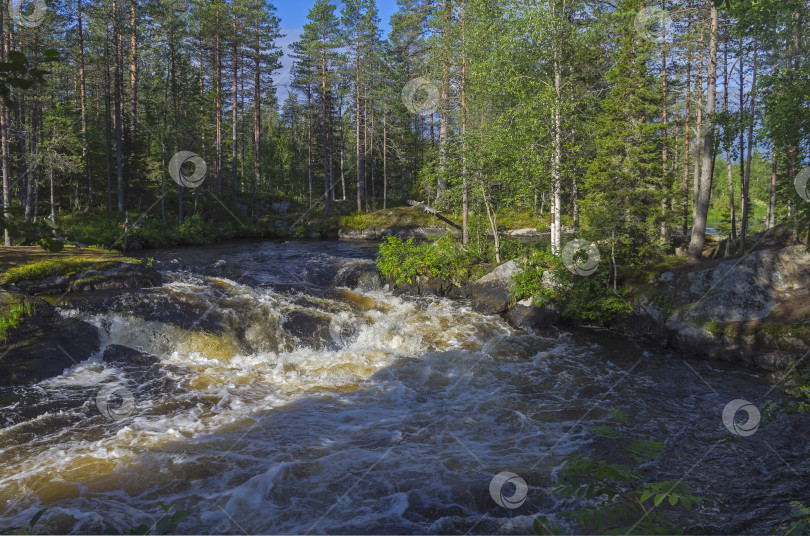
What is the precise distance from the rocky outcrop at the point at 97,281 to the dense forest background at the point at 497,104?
3.76 metres

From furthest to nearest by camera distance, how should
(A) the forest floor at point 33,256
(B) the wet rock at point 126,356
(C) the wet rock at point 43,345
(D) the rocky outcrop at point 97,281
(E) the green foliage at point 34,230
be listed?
(A) the forest floor at point 33,256 → (D) the rocky outcrop at point 97,281 → (B) the wet rock at point 126,356 → (C) the wet rock at point 43,345 → (E) the green foliage at point 34,230

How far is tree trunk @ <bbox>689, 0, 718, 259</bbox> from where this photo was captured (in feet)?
45.8

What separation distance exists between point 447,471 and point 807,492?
457 centimetres

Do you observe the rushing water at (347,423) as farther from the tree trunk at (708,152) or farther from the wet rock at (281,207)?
the wet rock at (281,207)

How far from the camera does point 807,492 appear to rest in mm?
5902

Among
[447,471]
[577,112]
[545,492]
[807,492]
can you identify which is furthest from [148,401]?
[577,112]

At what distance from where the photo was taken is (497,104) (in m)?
20.1

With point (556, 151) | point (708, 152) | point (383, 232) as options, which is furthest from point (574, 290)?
point (383, 232)

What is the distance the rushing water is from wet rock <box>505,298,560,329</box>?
0.65 meters

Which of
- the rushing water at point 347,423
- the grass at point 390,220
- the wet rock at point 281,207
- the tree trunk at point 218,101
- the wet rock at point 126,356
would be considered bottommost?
the rushing water at point 347,423

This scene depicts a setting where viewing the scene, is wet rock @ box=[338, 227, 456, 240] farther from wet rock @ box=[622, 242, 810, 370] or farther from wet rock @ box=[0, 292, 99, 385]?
wet rock @ box=[0, 292, 99, 385]

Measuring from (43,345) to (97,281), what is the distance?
2.75 meters

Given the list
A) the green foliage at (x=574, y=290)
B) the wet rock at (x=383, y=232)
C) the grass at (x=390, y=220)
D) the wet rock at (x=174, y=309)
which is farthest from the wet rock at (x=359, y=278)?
the grass at (x=390, y=220)

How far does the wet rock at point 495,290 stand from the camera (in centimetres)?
1469
